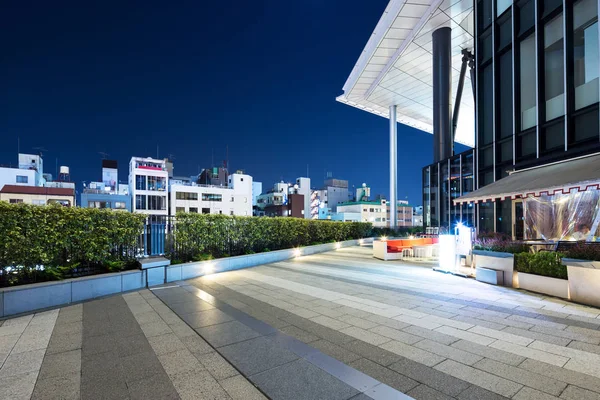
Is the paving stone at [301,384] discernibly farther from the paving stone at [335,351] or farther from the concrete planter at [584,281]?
the concrete planter at [584,281]

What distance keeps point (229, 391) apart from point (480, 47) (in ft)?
72.8

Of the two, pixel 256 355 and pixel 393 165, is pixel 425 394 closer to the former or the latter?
pixel 256 355

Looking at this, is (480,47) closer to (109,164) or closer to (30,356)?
(30,356)

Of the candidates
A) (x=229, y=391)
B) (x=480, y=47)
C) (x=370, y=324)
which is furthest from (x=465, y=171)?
(x=229, y=391)

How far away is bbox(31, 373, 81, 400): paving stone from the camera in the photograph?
127 inches

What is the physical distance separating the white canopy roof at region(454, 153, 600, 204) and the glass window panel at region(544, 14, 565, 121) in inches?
107

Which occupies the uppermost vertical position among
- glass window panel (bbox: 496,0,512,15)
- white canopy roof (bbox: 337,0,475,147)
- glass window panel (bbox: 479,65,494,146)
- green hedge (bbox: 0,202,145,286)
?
white canopy roof (bbox: 337,0,475,147)

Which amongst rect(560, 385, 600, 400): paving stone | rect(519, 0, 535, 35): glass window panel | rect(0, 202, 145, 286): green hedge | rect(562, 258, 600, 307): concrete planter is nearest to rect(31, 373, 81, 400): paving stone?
rect(0, 202, 145, 286): green hedge

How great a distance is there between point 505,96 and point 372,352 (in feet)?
57.6

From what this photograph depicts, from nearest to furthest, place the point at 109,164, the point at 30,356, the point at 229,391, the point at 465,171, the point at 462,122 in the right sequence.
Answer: the point at 229,391
the point at 30,356
the point at 465,171
the point at 462,122
the point at 109,164

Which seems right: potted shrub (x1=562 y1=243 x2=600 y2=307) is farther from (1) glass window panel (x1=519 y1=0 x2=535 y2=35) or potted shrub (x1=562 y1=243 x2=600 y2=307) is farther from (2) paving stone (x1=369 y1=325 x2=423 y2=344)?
(1) glass window panel (x1=519 y1=0 x2=535 y2=35)

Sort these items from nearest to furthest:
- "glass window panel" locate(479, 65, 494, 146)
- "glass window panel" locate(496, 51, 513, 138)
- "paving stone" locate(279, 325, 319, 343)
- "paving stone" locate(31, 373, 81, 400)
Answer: "paving stone" locate(31, 373, 81, 400) < "paving stone" locate(279, 325, 319, 343) < "glass window panel" locate(496, 51, 513, 138) < "glass window panel" locate(479, 65, 494, 146)

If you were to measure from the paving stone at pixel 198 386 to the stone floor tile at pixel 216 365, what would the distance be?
0.08 metres

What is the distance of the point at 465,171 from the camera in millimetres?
22625
